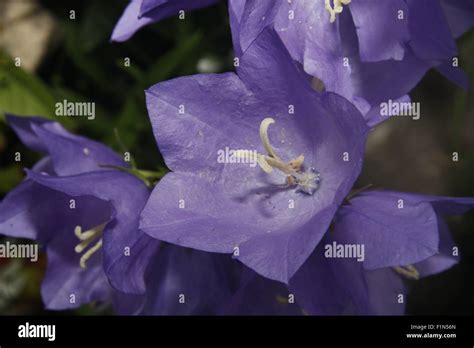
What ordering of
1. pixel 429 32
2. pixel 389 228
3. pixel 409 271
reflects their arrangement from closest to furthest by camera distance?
pixel 389 228, pixel 429 32, pixel 409 271

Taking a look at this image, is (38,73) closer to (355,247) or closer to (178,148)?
(178,148)

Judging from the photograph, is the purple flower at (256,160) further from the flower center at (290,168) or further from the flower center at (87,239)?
the flower center at (87,239)

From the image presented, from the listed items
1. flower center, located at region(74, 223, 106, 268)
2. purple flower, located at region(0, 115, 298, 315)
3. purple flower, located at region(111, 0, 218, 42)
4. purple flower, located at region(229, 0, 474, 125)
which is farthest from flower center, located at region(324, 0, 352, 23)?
flower center, located at region(74, 223, 106, 268)

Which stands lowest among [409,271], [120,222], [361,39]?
[409,271]

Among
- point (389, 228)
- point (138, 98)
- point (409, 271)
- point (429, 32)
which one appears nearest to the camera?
point (389, 228)

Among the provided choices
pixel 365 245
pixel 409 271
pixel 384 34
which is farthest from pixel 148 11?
pixel 409 271

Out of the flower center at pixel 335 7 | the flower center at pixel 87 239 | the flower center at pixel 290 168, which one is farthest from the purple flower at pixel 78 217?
the flower center at pixel 335 7

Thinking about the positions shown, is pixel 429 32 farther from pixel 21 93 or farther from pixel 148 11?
pixel 21 93
